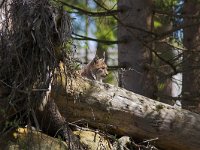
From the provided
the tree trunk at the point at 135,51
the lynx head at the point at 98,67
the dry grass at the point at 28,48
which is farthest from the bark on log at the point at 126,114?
the lynx head at the point at 98,67

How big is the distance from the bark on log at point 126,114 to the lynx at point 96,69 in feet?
8.28

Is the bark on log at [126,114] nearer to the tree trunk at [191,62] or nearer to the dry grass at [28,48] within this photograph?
the dry grass at [28,48]

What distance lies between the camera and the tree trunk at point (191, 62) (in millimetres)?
9219

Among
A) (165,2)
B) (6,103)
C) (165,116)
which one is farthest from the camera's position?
(165,2)

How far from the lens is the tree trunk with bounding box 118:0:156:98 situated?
29.0ft

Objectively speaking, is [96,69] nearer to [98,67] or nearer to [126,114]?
[98,67]

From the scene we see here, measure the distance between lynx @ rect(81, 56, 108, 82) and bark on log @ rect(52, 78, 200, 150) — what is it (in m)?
2.52

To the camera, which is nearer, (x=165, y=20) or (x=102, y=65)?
(x=102, y=65)

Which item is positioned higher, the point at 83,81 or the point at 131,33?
the point at 131,33

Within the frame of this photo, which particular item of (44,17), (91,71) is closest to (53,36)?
(44,17)

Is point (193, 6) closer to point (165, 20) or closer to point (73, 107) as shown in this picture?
point (165, 20)

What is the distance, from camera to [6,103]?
5.03 m

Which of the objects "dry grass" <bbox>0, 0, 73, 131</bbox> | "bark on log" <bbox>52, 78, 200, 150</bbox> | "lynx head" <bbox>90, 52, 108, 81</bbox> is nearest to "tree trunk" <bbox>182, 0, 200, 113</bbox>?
"lynx head" <bbox>90, 52, 108, 81</bbox>

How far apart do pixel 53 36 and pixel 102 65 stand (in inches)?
154
